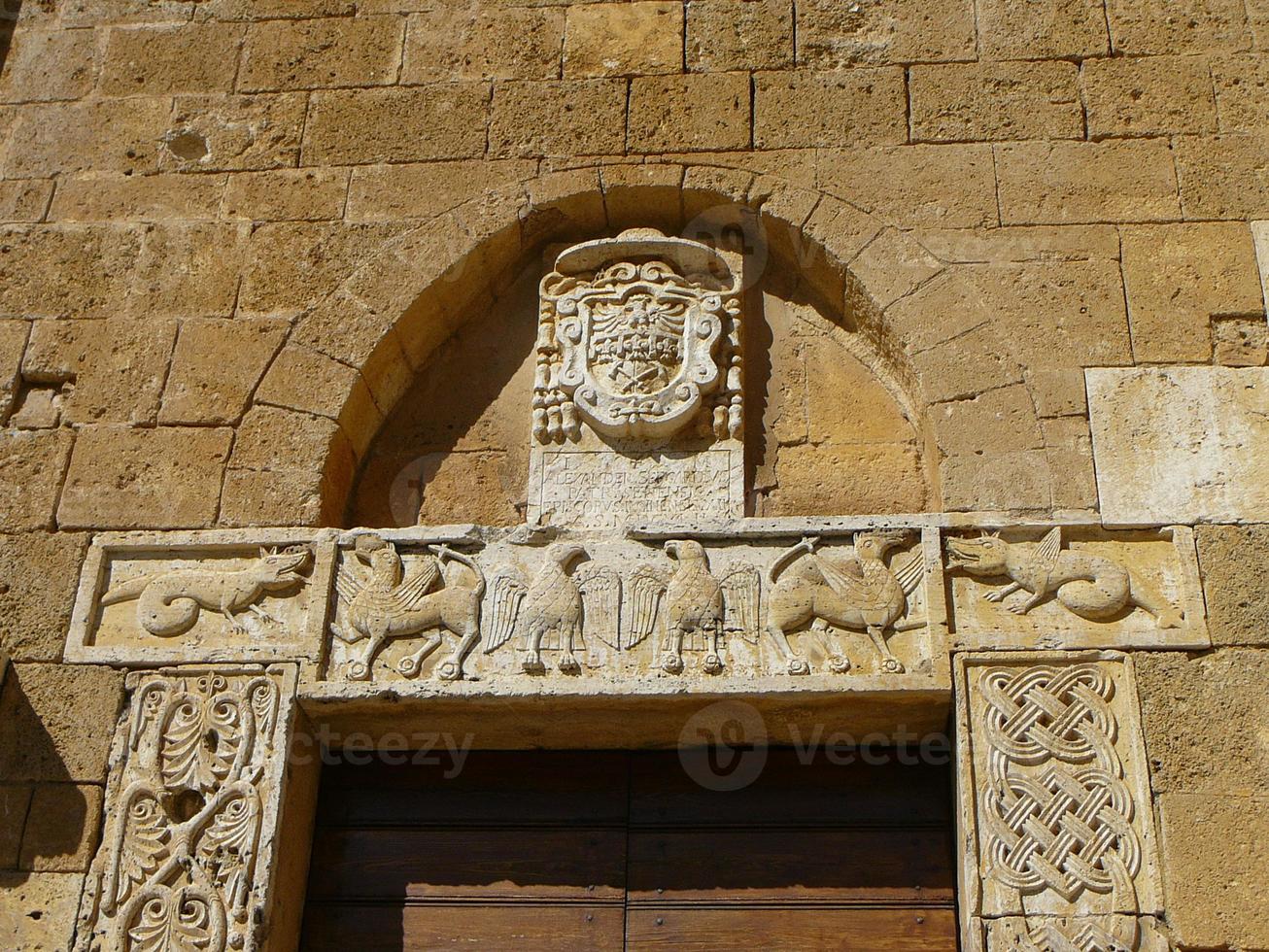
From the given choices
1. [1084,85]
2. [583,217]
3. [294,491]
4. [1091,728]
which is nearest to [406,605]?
[294,491]

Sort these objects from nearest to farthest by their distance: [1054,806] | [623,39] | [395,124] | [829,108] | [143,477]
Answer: [1054,806] → [143,477] → [829,108] → [395,124] → [623,39]

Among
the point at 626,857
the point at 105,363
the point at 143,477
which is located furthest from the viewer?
the point at 105,363

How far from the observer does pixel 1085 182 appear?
5.15 m

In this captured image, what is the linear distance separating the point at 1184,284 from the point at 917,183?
92cm

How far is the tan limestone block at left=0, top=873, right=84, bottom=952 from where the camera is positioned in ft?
13.9

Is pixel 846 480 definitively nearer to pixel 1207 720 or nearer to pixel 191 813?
pixel 1207 720

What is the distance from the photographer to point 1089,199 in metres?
5.12

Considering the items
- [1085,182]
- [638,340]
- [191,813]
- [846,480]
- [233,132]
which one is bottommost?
[191,813]

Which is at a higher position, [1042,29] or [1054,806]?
[1042,29]

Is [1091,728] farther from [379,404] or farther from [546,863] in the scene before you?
[379,404]

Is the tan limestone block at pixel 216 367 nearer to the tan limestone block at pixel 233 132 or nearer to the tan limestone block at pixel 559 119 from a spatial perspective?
the tan limestone block at pixel 233 132

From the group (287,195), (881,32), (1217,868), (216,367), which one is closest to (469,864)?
(216,367)

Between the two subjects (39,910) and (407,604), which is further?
(407,604)

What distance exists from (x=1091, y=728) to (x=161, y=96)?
393 centimetres
